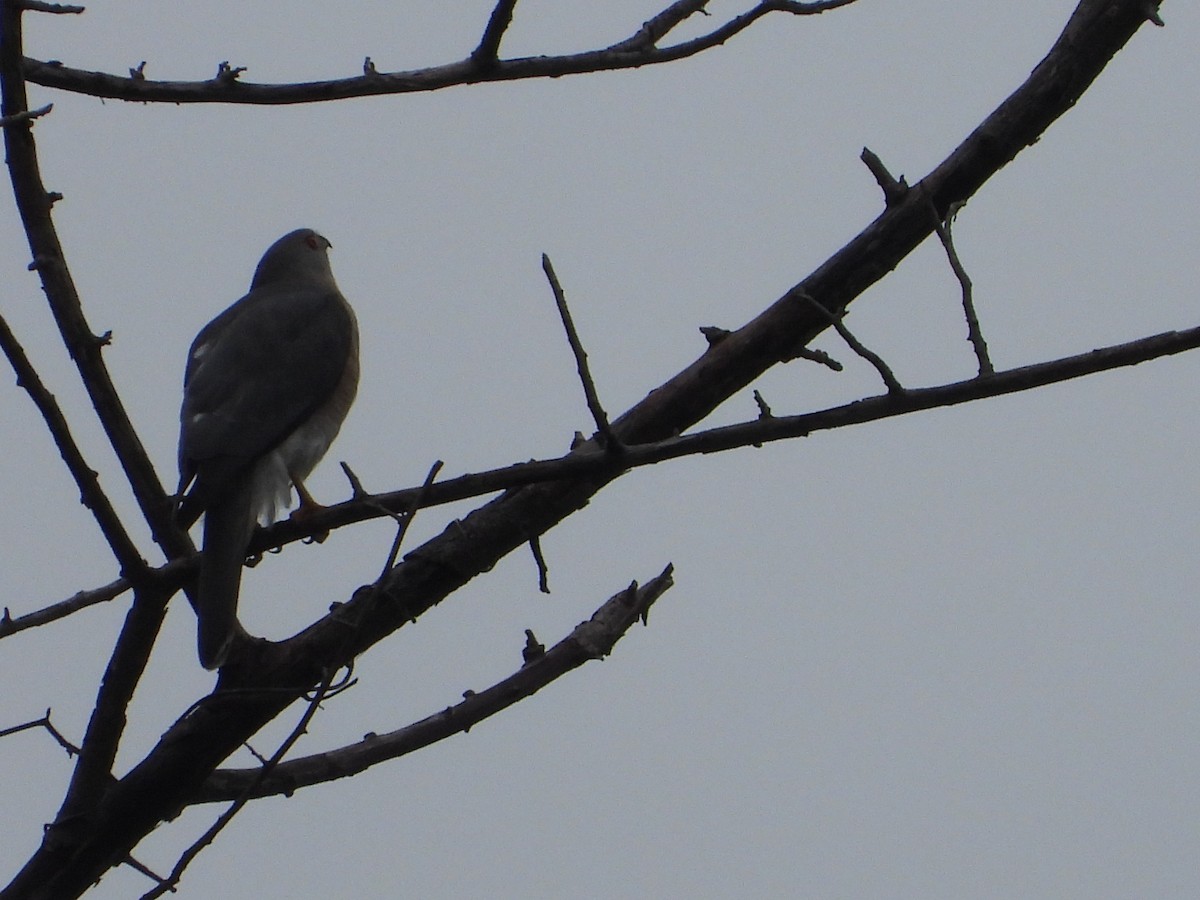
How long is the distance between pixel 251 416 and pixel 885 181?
220cm

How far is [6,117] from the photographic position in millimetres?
2188

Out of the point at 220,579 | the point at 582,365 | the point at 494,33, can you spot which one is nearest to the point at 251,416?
the point at 220,579

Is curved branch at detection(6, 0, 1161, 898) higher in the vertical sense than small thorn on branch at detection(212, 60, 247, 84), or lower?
lower

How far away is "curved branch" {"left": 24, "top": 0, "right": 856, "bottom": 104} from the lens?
2596mm

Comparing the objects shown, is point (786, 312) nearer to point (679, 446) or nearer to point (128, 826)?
point (679, 446)

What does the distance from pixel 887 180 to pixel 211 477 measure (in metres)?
1.93

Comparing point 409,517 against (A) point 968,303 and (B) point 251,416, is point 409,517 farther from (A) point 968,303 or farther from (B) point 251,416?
(B) point 251,416

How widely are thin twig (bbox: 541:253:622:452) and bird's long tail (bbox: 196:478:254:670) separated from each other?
3.32ft

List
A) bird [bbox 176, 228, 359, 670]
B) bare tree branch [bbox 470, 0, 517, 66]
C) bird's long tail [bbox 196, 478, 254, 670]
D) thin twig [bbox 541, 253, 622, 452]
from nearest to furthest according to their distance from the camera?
thin twig [bbox 541, 253, 622, 452] → bare tree branch [bbox 470, 0, 517, 66] → bird's long tail [bbox 196, 478, 254, 670] → bird [bbox 176, 228, 359, 670]

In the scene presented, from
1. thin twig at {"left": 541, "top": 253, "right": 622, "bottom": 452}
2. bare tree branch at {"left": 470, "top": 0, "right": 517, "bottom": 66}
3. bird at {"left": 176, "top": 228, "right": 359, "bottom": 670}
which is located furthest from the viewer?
bird at {"left": 176, "top": 228, "right": 359, "bottom": 670}

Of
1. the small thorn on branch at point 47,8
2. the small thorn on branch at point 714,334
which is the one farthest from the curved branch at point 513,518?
the small thorn on branch at point 47,8

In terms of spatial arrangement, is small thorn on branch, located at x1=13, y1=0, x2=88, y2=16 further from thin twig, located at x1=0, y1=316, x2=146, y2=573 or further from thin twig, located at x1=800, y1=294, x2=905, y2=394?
thin twig, located at x1=800, y1=294, x2=905, y2=394

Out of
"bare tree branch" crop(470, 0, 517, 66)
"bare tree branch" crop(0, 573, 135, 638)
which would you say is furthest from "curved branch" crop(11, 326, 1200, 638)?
"bare tree branch" crop(470, 0, 517, 66)

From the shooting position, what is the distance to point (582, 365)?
2.13 metres
